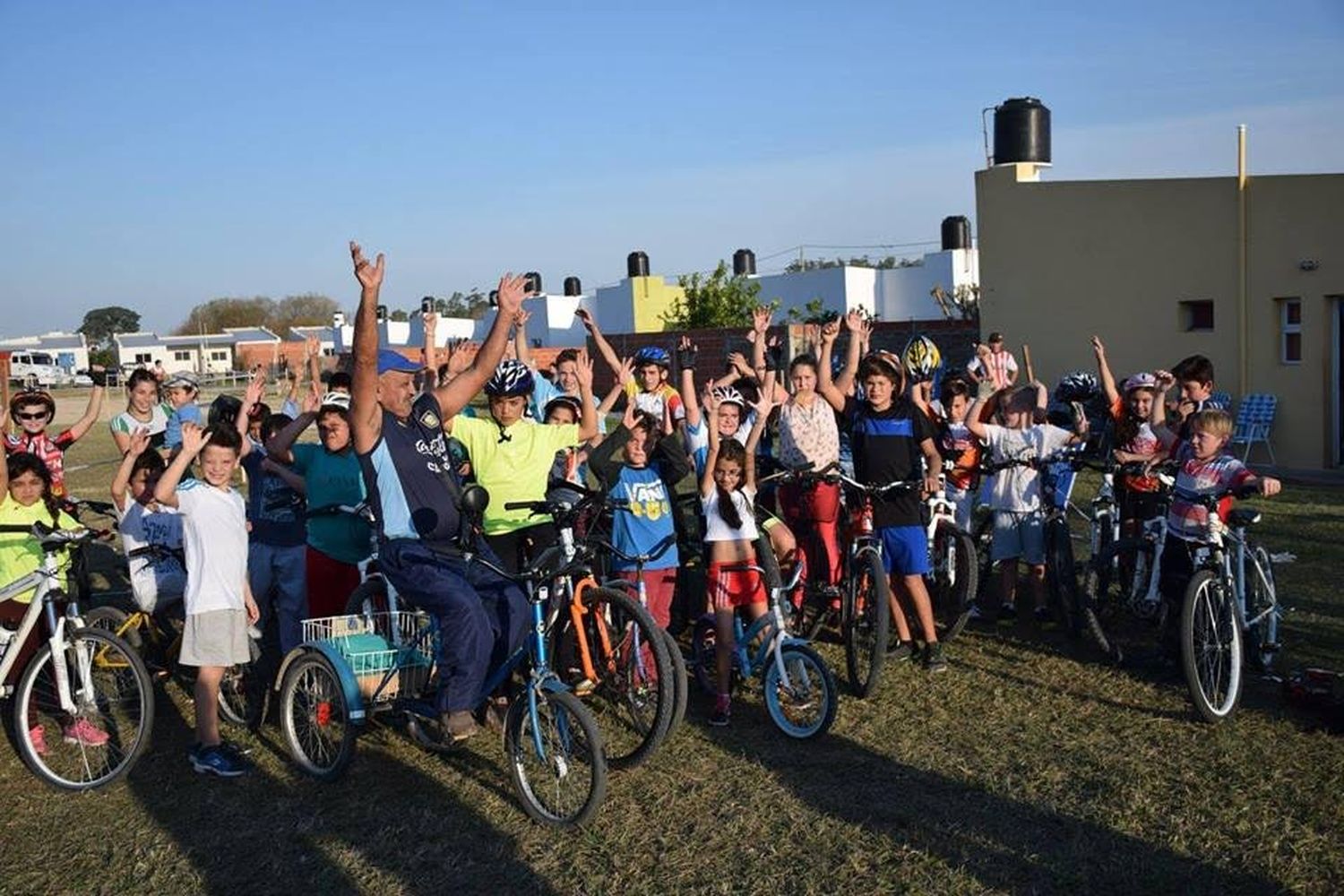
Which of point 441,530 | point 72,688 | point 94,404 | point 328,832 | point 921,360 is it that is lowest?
point 328,832

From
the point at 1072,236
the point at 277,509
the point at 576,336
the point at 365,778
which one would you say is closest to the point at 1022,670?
the point at 365,778

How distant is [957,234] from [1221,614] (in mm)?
33738

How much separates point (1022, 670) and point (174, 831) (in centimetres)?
475

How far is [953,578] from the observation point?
8500mm

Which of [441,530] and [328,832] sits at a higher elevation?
[441,530]

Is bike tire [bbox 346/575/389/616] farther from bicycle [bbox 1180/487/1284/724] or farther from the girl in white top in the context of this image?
bicycle [bbox 1180/487/1284/724]

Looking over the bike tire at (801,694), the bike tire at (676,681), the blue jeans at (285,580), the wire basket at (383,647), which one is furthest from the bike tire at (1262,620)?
the blue jeans at (285,580)

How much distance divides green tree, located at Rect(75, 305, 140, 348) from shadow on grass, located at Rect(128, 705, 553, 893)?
126 meters

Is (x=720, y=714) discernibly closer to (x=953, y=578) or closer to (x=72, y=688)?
(x=953, y=578)

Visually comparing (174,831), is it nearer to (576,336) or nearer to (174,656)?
(174,656)

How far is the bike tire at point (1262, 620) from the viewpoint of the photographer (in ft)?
23.7

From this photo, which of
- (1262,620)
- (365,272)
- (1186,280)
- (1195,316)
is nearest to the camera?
(365,272)

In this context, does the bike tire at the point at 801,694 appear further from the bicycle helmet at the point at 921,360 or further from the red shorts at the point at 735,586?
the bicycle helmet at the point at 921,360

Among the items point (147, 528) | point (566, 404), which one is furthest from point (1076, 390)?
point (147, 528)
